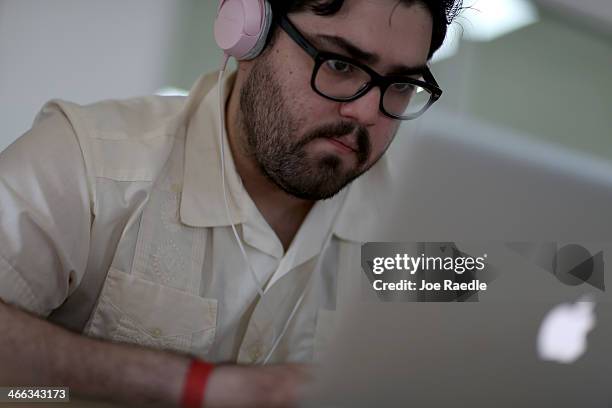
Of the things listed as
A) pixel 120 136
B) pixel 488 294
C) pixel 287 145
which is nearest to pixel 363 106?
pixel 287 145

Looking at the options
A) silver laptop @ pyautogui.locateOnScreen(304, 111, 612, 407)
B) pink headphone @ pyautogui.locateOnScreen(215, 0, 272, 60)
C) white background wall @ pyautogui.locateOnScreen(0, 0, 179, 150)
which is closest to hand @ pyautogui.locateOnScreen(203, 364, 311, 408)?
silver laptop @ pyautogui.locateOnScreen(304, 111, 612, 407)

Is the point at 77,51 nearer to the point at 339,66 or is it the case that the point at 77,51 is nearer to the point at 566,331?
the point at 339,66

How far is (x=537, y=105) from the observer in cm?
72

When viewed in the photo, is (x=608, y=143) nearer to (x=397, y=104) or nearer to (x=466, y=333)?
(x=466, y=333)

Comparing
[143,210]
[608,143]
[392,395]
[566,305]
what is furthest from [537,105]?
[143,210]

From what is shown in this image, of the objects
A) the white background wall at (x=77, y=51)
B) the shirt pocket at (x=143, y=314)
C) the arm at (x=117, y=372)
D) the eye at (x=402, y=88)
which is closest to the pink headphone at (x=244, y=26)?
the eye at (x=402, y=88)

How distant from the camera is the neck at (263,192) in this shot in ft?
4.41

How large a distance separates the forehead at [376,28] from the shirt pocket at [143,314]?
1.63 ft

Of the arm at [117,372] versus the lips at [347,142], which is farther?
the lips at [347,142]

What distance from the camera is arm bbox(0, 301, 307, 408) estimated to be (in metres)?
0.70

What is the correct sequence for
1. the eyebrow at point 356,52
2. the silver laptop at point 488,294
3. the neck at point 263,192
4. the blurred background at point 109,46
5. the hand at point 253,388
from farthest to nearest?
the blurred background at point 109,46, the neck at point 263,192, the eyebrow at point 356,52, the hand at point 253,388, the silver laptop at point 488,294

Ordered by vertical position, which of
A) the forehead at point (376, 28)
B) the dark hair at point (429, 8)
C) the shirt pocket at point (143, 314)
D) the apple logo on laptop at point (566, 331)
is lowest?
the apple logo on laptop at point (566, 331)

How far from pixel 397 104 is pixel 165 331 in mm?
549

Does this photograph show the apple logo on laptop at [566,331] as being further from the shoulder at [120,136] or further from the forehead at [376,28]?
the shoulder at [120,136]
